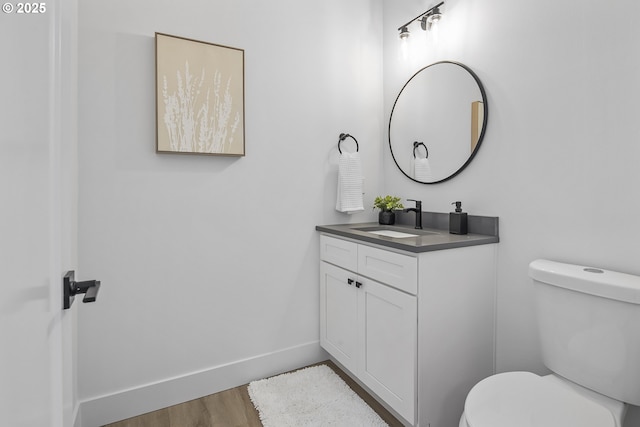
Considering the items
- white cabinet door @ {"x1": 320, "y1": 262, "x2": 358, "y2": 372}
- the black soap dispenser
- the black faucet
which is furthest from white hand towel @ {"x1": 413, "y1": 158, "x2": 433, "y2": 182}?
white cabinet door @ {"x1": 320, "y1": 262, "x2": 358, "y2": 372}

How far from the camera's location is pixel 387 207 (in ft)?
7.25

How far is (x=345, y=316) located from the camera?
191cm

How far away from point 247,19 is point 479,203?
168 centimetres

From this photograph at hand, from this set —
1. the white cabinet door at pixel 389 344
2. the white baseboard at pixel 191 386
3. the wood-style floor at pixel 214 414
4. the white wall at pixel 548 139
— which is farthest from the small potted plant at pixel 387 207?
the wood-style floor at pixel 214 414

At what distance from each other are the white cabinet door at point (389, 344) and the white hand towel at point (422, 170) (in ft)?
2.60

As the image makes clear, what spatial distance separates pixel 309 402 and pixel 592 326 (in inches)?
52.8

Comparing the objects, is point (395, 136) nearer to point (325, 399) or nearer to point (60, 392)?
point (325, 399)

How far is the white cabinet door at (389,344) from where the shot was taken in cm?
143

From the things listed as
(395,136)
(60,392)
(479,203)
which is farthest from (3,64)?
(395,136)

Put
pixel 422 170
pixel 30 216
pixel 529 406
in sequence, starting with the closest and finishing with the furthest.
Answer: pixel 30 216
pixel 529 406
pixel 422 170

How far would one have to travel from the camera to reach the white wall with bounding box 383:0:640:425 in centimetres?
123

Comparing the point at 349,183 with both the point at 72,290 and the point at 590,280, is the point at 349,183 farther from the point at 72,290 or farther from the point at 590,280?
the point at 72,290

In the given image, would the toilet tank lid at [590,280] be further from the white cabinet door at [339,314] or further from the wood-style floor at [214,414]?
the wood-style floor at [214,414]

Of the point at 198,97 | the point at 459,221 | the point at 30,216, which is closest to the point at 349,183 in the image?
the point at 459,221
